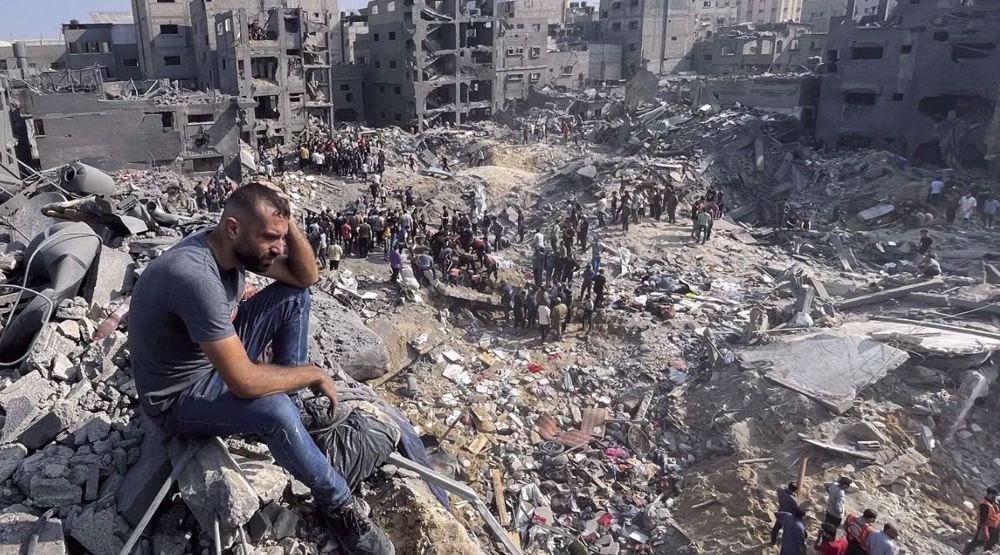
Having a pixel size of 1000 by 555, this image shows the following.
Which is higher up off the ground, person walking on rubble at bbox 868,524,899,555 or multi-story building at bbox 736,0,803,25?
multi-story building at bbox 736,0,803,25

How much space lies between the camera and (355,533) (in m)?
3.46

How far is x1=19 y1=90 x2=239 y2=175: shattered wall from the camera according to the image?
71.6 feet

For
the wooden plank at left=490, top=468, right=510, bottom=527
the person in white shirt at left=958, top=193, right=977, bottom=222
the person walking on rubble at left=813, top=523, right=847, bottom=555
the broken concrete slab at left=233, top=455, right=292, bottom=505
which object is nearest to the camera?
the broken concrete slab at left=233, top=455, right=292, bottom=505

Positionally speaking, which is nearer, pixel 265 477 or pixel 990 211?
pixel 265 477

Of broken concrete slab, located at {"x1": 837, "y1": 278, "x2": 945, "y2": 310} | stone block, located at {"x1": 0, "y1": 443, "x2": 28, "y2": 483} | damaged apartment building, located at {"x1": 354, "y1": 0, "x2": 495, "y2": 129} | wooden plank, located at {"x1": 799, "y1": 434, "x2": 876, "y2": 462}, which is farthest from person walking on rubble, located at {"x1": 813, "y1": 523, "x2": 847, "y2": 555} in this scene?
damaged apartment building, located at {"x1": 354, "y1": 0, "x2": 495, "y2": 129}

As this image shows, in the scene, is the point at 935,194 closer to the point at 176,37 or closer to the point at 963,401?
the point at 963,401

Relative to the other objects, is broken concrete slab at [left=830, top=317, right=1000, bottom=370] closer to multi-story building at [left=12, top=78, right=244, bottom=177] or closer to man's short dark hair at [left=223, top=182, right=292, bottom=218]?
man's short dark hair at [left=223, top=182, right=292, bottom=218]

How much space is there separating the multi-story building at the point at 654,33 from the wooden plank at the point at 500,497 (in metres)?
48.4

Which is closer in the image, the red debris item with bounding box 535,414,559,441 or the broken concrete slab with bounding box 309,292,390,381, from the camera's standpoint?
the broken concrete slab with bounding box 309,292,390,381

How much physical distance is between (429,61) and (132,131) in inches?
754

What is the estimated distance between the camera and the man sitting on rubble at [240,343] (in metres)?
2.94

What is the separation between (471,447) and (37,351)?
6125mm

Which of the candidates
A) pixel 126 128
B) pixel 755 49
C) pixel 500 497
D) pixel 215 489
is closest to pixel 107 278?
pixel 215 489

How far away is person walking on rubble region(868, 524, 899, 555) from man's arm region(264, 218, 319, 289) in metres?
6.36
